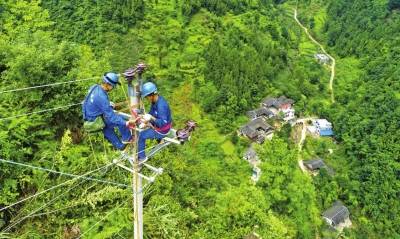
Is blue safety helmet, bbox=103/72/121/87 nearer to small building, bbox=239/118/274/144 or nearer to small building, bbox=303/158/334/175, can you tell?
small building, bbox=239/118/274/144

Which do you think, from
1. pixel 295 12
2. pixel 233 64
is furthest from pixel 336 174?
pixel 295 12

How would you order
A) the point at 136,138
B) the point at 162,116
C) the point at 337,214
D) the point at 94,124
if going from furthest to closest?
the point at 337,214, the point at 94,124, the point at 162,116, the point at 136,138

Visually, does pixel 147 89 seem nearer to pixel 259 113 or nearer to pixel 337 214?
pixel 337 214

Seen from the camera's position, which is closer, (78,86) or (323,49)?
(78,86)

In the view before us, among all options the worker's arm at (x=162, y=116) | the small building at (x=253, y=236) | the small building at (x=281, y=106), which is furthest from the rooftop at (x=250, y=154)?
the worker's arm at (x=162, y=116)

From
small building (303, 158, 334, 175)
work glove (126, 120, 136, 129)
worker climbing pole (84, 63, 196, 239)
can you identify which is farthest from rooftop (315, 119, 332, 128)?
work glove (126, 120, 136, 129)

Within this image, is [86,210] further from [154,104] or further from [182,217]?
[154,104]

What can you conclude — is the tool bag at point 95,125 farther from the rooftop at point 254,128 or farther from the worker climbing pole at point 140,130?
the rooftop at point 254,128

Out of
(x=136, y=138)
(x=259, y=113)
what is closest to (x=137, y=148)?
(x=136, y=138)
